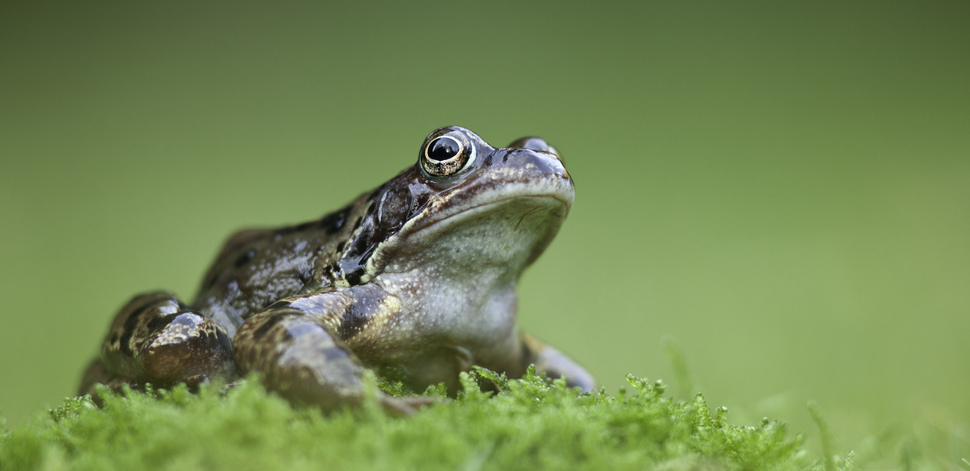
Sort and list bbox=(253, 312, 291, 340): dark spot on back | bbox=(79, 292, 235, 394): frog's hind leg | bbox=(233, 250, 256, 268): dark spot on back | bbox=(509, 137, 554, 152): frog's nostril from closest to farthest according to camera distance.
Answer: bbox=(253, 312, 291, 340): dark spot on back
bbox=(79, 292, 235, 394): frog's hind leg
bbox=(509, 137, 554, 152): frog's nostril
bbox=(233, 250, 256, 268): dark spot on back

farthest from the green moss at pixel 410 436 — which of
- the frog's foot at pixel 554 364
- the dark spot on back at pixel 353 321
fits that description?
the frog's foot at pixel 554 364

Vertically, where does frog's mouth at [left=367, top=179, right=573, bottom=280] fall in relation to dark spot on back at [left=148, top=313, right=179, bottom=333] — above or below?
above

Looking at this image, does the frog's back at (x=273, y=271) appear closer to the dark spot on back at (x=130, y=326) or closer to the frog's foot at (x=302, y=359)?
the dark spot on back at (x=130, y=326)

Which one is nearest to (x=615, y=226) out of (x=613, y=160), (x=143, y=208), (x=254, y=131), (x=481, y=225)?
(x=613, y=160)

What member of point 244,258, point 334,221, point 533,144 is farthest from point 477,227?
point 244,258

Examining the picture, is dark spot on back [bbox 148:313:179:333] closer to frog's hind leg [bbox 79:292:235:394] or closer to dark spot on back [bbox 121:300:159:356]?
A: frog's hind leg [bbox 79:292:235:394]

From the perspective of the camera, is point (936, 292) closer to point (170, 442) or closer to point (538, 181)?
point (538, 181)

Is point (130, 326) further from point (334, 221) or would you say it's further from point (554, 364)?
point (554, 364)

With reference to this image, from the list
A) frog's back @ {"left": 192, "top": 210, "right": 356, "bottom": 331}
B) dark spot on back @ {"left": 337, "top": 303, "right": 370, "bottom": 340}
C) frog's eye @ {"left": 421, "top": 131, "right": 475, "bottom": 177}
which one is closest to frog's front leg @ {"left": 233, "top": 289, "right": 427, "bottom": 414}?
dark spot on back @ {"left": 337, "top": 303, "right": 370, "bottom": 340}
